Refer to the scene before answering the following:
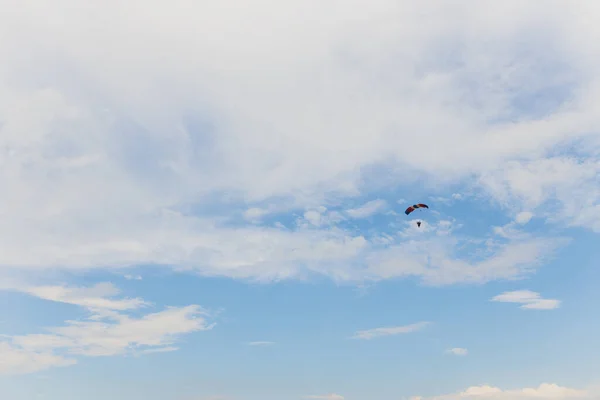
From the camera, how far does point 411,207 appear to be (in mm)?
183000
